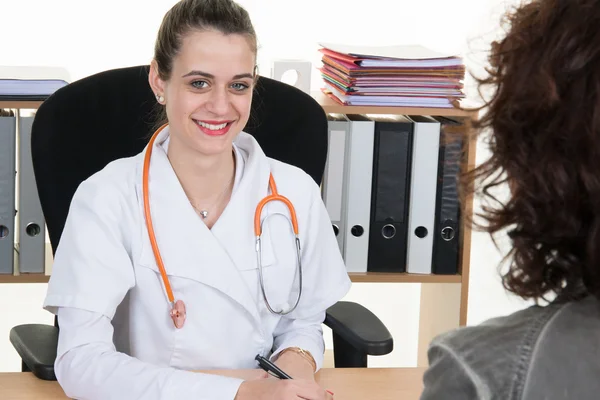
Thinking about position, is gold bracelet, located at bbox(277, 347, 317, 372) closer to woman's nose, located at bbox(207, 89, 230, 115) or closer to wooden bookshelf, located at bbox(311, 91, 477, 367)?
woman's nose, located at bbox(207, 89, 230, 115)

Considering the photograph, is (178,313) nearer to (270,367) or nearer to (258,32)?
(270,367)

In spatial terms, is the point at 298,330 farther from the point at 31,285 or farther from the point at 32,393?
the point at 31,285

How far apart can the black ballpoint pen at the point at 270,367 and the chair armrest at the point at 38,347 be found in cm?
35

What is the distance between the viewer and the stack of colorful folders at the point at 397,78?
230cm

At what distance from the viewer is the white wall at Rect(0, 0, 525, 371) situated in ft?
9.15

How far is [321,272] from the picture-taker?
1.81 meters

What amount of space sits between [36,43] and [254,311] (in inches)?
58.4

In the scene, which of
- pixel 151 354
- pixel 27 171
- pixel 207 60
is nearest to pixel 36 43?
pixel 27 171

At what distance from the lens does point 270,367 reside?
155 centimetres

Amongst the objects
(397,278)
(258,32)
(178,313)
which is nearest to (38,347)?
(178,313)

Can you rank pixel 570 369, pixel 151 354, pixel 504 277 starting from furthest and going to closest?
pixel 151 354
pixel 504 277
pixel 570 369

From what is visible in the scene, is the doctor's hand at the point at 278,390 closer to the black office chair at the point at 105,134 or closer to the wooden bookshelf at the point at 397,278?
the black office chair at the point at 105,134

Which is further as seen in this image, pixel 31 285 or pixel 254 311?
pixel 31 285

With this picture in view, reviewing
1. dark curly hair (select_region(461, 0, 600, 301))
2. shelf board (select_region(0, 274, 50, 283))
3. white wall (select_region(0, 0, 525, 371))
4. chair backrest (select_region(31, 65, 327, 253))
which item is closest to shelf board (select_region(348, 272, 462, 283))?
white wall (select_region(0, 0, 525, 371))
